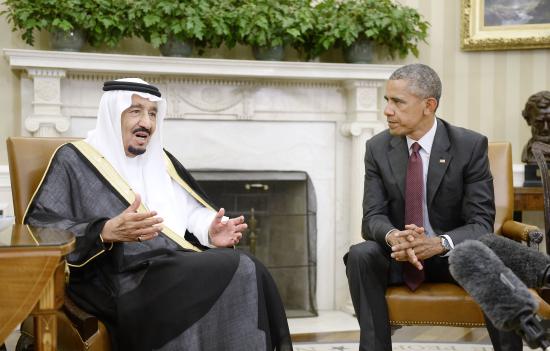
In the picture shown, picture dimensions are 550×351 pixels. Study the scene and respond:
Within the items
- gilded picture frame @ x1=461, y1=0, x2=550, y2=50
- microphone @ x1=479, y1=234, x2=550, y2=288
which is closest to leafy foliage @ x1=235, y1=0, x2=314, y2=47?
gilded picture frame @ x1=461, y1=0, x2=550, y2=50

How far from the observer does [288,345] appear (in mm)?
2639

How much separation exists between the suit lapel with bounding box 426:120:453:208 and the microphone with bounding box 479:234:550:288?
1.66m

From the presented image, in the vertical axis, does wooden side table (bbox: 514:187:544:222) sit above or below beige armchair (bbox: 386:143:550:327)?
above

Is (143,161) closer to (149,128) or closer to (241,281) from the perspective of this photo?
(149,128)

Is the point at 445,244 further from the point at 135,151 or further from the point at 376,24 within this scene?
the point at 376,24

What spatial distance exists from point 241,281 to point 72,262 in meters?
0.65

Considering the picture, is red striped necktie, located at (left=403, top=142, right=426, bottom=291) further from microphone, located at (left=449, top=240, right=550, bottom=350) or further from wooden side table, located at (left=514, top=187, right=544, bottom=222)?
microphone, located at (left=449, top=240, right=550, bottom=350)

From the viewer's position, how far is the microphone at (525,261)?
4.11 feet

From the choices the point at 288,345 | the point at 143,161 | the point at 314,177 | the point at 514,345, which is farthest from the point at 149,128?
the point at 314,177

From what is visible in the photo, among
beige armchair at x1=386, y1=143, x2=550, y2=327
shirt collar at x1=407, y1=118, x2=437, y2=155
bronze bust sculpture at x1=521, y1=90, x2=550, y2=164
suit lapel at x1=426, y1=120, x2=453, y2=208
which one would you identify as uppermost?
bronze bust sculpture at x1=521, y1=90, x2=550, y2=164

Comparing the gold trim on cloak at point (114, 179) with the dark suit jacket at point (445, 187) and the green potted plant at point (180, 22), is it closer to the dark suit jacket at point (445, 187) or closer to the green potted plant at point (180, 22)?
the dark suit jacket at point (445, 187)

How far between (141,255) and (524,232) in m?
1.78

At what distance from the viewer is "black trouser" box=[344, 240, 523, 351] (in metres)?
2.73

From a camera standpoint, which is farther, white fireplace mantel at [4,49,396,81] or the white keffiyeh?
white fireplace mantel at [4,49,396,81]
